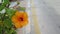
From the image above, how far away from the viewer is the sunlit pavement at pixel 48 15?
6.34ft

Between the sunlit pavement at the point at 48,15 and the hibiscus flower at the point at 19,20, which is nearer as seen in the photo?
the hibiscus flower at the point at 19,20

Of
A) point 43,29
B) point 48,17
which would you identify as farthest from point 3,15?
point 48,17

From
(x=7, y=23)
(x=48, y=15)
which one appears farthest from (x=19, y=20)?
(x=48, y=15)

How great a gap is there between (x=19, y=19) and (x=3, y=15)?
0.09 m

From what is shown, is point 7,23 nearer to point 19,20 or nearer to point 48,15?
point 19,20

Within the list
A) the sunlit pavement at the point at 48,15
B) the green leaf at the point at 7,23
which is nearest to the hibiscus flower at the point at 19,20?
the green leaf at the point at 7,23

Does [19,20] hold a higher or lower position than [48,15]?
higher

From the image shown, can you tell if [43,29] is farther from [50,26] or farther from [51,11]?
[51,11]

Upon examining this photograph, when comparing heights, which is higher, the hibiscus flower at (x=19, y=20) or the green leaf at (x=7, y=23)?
the hibiscus flower at (x=19, y=20)

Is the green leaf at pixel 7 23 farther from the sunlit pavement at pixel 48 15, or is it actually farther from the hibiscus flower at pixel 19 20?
the sunlit pavement at pixel 48 15

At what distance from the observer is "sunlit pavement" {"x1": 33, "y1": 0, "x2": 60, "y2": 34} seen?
1.93 metres

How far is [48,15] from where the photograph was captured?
7.45ft

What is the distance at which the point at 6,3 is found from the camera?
532 mm

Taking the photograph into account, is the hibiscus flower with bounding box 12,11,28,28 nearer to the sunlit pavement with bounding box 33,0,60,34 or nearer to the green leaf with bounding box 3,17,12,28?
the green leaf with bounding box 3,17,12,28
